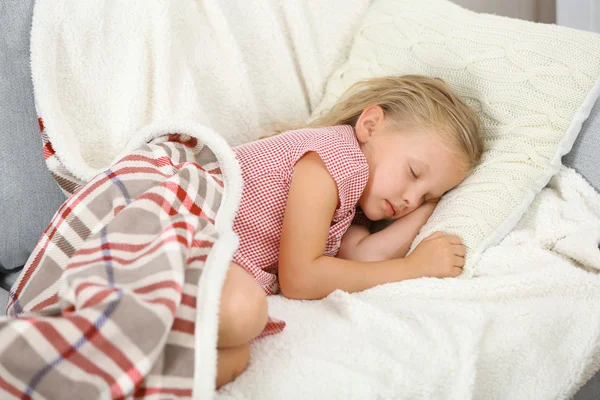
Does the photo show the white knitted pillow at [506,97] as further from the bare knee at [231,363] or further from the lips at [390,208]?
the bare knee at [231,363]

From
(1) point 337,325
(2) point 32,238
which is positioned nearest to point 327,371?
(1) point 337,325

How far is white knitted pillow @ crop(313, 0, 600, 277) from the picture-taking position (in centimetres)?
110

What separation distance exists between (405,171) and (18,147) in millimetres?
684

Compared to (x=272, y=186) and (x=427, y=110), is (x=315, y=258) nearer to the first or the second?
(x=272, y=186)

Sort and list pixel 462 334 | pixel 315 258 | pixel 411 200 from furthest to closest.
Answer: pixel 411 200
pixel 315 258
pixel 462 334

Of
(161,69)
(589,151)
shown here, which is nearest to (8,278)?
(161,69)

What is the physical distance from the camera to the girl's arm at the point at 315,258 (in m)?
1.02

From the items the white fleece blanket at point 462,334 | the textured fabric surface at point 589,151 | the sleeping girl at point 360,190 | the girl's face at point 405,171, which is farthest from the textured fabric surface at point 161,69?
the textured fabric surface at point 589,151

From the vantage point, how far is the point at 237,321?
0.77 metres

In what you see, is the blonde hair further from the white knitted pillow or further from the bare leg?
the bare leg

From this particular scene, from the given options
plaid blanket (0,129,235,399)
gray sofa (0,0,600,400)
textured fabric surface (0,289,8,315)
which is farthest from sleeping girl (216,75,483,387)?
textured fabric surface (0,289,8,315)

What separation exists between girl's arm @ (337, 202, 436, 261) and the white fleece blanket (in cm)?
17

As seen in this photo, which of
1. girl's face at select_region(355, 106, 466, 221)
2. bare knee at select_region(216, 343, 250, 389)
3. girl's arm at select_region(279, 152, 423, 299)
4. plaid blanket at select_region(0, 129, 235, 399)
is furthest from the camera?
girl's face at select_region(355, 106, 466, 221)

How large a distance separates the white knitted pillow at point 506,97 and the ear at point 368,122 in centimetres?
16
